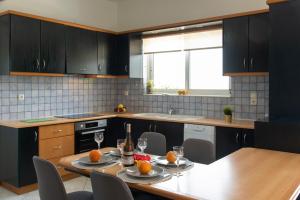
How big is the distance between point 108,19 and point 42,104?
199 centimetres

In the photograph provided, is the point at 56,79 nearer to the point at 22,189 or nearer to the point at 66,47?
the point at 66,47

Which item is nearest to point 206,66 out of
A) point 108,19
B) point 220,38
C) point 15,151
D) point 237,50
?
point 220,38

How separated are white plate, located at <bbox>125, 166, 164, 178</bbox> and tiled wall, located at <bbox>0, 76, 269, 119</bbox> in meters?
2.34

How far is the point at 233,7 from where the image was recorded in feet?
13.1

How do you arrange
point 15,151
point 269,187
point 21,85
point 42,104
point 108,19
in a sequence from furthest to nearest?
point 108,19 → point 42,104 → point 21,85 → point 15,151 → point 269,187

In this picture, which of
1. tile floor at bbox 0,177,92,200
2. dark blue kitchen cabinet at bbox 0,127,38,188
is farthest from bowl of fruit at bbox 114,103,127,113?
dark blue kitchen cabinet at bbox 0,127,38,188

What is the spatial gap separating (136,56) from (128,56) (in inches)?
6.9

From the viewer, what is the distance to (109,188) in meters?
1.51

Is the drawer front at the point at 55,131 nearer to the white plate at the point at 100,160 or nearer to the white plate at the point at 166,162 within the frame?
the white plate at the point at 100,160

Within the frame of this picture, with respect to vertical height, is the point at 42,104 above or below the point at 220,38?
below

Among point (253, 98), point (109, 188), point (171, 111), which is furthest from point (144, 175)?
point (171, 111)

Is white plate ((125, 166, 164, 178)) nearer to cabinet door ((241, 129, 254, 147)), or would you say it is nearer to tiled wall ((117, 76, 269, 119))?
cabinet door ((241, 129, 254, 147))

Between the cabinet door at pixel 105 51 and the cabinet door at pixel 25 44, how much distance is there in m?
1.07

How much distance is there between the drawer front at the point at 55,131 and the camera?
362 cm
